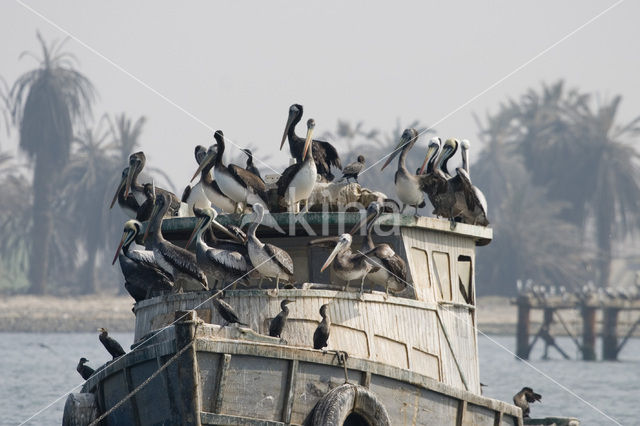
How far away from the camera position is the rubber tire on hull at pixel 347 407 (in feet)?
54.0

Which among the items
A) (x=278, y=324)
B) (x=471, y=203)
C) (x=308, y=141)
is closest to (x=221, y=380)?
(x=278, y=324)

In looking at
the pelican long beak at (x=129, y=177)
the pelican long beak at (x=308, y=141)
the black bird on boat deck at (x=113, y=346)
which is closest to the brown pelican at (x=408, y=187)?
the pelican long beak at (x=308, y=141)

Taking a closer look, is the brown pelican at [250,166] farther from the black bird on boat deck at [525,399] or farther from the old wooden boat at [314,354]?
the black bird on boat deck at [525,399]

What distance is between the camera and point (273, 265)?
57.2ft

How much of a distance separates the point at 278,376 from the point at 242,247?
247 centimetres

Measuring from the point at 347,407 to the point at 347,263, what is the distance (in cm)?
210

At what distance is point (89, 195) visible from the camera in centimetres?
9594

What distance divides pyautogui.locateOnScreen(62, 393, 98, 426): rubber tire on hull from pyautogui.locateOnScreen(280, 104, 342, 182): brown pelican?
4957 millimetres

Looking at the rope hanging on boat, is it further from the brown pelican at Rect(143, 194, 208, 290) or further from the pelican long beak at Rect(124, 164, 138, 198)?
the pelican long beak at Rect(124, 164, 138, 198)

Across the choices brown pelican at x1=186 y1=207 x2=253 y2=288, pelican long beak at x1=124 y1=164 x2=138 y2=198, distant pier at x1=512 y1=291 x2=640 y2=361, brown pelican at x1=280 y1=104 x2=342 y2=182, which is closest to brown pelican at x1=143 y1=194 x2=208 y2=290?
brown pelican at x1=186 y1=207 x2=253 y2=288

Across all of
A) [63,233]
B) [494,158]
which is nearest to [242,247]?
[63,233]

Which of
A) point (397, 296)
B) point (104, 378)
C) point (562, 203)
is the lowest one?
point (104, 378)

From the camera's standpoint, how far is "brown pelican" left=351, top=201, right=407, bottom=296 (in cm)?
1805

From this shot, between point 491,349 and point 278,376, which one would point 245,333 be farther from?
point 491,349
